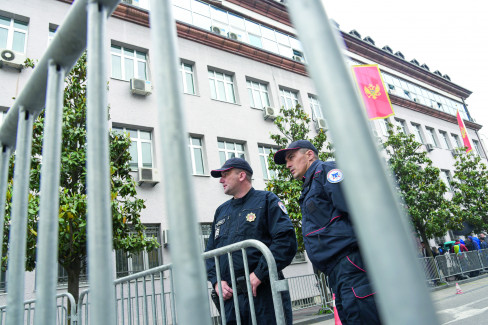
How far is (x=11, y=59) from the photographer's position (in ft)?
35.6

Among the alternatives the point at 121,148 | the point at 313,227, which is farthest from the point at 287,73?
the point at 313,227

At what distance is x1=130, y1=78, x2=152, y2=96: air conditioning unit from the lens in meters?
12.8

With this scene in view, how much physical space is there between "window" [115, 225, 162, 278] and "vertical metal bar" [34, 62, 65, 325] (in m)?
10.6

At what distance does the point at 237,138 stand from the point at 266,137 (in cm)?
160

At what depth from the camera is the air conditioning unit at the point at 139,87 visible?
12.8m

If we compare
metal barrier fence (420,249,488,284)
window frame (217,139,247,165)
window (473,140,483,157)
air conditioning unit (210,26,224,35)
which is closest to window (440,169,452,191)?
window (473,140,483,157)

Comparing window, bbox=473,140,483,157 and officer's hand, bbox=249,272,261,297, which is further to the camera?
window, bbox=473,140,483,157

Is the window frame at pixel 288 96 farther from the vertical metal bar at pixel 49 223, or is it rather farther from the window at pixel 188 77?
the vertical metal bar at pixel 49 223

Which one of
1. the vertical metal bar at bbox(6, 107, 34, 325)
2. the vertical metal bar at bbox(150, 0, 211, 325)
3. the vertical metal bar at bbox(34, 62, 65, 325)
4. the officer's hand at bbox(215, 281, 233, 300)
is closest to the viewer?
the vertical metal bar at bbox(150, 0, 211, 325)

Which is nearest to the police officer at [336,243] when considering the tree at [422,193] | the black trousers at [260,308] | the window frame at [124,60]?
the black trousers at [260,308]

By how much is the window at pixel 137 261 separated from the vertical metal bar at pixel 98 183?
10890 mm

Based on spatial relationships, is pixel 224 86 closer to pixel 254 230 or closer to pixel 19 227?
pixel 254 230

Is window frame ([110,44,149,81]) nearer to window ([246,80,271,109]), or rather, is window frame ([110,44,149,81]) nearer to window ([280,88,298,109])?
window ([246,80,271,109])

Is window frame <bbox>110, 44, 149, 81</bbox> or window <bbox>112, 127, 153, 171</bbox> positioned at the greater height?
window frame <bbox>110, 44, 149, 81</bbox>
